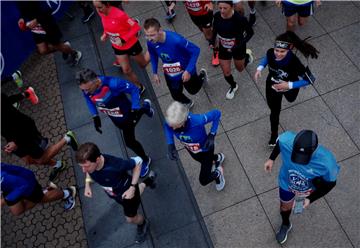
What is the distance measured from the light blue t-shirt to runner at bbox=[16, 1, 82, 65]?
194 inches

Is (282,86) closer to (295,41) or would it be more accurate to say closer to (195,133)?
(295,41)

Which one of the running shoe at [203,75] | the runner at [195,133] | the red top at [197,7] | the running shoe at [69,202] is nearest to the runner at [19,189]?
the running shoe at [69,202]

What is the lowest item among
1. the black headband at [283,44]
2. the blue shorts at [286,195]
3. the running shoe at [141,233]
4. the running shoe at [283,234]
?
the running shoe at [283,234]

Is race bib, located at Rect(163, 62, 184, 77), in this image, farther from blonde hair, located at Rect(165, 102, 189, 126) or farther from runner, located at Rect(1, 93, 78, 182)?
runner, located at Rect(1, 93, 78, 182)

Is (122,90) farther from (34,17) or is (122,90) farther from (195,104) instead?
(34,17)

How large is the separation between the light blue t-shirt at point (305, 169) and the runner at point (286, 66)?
3.50 ft

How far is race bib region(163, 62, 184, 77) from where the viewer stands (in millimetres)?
5691

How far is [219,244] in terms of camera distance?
5.29m

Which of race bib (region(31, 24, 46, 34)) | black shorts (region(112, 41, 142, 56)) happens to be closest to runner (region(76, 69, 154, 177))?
black shorts (region(112, 41, 142, 56))

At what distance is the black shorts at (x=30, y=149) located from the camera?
587 cm

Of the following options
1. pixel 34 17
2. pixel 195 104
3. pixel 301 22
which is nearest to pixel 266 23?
pixel 301 22

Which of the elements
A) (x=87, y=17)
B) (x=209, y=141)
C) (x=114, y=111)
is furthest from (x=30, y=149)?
(x=87, y=17)

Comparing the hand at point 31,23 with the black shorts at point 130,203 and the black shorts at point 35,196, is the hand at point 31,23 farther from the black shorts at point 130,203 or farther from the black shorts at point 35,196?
the black shorts at point 130,203

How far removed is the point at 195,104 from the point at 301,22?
2531 mm
